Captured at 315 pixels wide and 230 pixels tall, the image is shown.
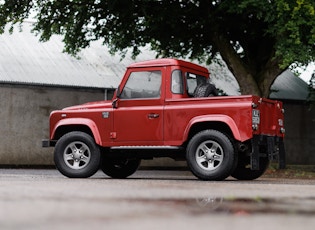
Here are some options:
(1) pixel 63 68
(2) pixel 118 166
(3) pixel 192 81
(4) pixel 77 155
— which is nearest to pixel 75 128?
(4) pixel 77 155

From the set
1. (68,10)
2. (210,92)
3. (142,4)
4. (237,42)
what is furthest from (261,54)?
(210,92)

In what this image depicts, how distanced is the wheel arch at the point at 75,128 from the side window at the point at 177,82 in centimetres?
183

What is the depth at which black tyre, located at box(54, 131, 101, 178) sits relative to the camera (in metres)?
13.4

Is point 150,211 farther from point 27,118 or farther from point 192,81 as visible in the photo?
point 27,118

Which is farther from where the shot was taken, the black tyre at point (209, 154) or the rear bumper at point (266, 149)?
the rear bumper at point (266, 149)

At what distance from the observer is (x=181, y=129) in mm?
12898

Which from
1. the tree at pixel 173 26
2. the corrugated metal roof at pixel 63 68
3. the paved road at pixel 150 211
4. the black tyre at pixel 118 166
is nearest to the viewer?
the paved road at pixel 150 211

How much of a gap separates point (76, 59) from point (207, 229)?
24.8 metres

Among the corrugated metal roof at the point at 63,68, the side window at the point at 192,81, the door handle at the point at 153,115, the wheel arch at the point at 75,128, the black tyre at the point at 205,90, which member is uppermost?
the corrugated metal roof at the point at 63,68

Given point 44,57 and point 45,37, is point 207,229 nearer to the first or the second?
point 45,37

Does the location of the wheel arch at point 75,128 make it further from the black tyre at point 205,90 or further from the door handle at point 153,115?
the black tyre at point 205,90

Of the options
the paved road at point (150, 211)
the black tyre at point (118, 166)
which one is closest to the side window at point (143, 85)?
the black tyre at point (118, 166)

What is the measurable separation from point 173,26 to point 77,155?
8704 mm

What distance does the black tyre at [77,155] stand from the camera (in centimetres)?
1343
